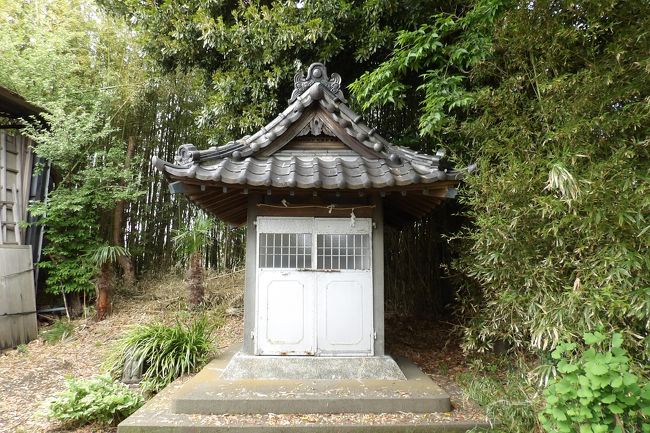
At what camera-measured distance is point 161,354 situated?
16.3ft

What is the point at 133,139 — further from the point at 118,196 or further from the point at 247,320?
the point at 247,320

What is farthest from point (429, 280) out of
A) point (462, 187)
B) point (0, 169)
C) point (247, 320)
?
point (0, 169)

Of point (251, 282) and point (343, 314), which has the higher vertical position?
point (251, 282)

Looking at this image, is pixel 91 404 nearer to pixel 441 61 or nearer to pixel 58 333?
pixel 58 333

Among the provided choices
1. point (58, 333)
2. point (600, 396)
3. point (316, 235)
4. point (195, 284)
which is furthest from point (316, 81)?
point (58, 333)

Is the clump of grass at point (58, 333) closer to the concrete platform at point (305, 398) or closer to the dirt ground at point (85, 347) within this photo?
the dirt ground at point (85, 347)

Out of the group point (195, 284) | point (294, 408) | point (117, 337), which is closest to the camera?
point (294, 408)

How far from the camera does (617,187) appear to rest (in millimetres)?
2678

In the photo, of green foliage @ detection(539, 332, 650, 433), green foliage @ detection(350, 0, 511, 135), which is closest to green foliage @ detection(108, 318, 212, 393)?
green foliage @ detection(350, 0, 511, 135)

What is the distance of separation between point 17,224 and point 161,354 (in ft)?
17.5

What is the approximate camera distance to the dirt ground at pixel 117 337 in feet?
14.3

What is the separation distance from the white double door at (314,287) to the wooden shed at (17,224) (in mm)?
5876

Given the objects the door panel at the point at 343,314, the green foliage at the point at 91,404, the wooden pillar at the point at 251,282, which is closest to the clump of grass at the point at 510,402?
the door panel at the point at 343,314

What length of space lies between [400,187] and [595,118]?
1.61m
